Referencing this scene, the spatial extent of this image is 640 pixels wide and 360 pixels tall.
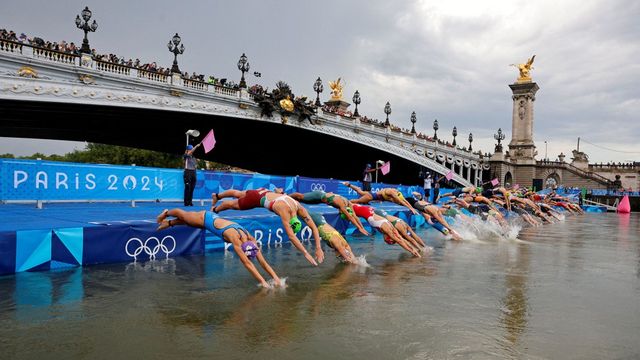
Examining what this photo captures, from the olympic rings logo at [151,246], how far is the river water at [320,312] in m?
0.41

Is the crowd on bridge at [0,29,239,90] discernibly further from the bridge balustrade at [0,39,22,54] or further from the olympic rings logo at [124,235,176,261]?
the olympic rings logo at [124,235,176,261]

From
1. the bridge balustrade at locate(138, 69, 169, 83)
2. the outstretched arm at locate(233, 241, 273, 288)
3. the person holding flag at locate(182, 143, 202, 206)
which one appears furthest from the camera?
the bridge balustrade at locate(138, 69, 169, 83)

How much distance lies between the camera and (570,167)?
8931 centimetres

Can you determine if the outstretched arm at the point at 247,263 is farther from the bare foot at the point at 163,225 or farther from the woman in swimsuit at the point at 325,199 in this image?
the woman in swimsuit at the point at 325,199

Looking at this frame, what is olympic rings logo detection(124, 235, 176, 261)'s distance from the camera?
35.1ft

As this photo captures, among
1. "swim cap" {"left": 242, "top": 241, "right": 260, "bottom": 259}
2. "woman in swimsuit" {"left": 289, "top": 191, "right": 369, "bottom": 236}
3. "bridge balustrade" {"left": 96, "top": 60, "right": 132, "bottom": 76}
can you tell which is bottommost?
"swim cap" {"left": 242, "top": 241, "right": 260, "bottom": 259}

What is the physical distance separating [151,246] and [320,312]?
5.69 m

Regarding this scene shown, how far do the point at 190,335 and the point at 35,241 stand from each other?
5.17 meters

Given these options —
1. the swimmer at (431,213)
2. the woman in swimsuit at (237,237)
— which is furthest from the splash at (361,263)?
the swimmer at (431,213)

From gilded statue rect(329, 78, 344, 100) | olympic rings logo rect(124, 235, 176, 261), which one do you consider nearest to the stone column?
gilded statue rect(329, 78, 344, 100)

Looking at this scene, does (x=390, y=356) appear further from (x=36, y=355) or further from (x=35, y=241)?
(x=35, y=241)

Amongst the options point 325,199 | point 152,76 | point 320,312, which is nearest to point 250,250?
point 320,312

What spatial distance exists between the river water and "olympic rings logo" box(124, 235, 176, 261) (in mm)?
407

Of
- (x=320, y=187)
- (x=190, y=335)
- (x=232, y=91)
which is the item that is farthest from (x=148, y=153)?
(x=190, y=335)
